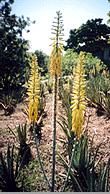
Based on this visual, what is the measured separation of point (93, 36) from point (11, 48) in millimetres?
7335

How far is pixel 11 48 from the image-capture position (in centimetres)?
916

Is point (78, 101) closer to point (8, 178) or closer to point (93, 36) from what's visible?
point (8, 178)

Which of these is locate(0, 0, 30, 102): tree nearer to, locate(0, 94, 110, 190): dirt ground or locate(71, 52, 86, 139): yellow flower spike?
locate(0, 94, 110, 190): dirt ground

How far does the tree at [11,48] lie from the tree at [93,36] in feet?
18.3

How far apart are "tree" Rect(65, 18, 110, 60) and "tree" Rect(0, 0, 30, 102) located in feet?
18.3

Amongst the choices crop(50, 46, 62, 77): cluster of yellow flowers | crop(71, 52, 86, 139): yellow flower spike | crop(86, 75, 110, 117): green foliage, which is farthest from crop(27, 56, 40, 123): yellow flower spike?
crop(86, 75, 110, 117): green foliage

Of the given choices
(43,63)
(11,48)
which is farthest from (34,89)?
(43,63)

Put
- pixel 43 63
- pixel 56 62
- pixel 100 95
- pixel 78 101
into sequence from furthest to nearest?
pixel 43 63 < pixel 100 95 < pixel 56 62 < pixel 78 101

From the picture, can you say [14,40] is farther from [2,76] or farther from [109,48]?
[109,48]

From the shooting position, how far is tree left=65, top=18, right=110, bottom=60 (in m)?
14.9

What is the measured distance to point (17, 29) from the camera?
371 inches

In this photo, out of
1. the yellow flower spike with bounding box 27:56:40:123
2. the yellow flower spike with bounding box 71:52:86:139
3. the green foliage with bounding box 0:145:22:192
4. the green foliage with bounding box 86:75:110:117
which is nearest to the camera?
the yellow flower spike with bounding box 71:52:86:139

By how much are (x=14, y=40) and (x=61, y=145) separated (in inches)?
263

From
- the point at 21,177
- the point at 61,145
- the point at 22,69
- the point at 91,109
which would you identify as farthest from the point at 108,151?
the point at 22,69
